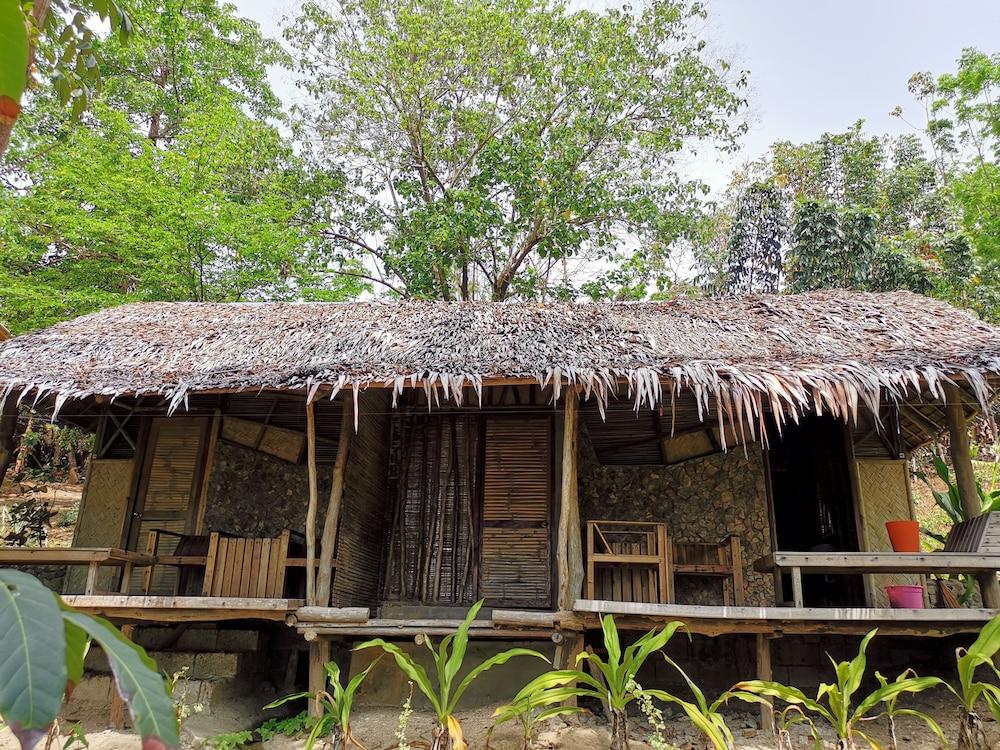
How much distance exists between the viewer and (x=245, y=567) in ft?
19.0

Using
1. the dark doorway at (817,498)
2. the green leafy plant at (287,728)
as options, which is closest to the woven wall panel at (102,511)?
the green leafy plant at (287,728)

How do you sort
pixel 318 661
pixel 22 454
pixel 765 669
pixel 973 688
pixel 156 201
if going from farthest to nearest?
pixel 22 454
pixel 156 201
pixel 318 661
pixel 765 669
pixel 973 688

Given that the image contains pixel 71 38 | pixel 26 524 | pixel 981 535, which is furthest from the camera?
pixel 26 524

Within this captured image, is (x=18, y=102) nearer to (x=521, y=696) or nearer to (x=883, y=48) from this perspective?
(x=521, y=696)

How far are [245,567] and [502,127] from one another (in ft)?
32.4

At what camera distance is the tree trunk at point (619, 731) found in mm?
4199

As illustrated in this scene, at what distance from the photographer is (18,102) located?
101cm

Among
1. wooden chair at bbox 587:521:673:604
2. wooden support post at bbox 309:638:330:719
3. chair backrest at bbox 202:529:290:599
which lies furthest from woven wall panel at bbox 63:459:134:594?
wooden chair at bbox 587:521:673:604

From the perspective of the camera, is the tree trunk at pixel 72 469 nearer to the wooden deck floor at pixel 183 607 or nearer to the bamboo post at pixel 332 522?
the wooden deck floor at pixel 183 607

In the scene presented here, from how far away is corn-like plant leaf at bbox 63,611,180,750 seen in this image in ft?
2.54

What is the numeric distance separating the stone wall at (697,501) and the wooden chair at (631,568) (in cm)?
98

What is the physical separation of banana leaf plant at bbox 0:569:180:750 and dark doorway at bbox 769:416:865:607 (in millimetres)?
6821

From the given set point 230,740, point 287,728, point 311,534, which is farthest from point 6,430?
point 287,728

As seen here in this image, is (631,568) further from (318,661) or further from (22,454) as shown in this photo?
(22,454)
